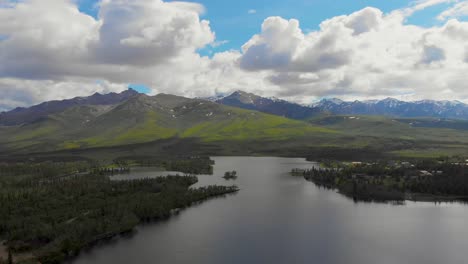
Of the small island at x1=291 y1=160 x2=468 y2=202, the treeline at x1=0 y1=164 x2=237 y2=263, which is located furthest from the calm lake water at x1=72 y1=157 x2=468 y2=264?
the small island at x1=291 y1=160 x2=468 y2=202

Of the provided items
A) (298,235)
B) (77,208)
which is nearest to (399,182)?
(298,235)

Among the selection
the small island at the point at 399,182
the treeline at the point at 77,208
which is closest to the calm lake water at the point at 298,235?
the treeline at the point at 77,208

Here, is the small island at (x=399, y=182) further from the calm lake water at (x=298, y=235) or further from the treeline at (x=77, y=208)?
the treeline at (x=77, y=208)

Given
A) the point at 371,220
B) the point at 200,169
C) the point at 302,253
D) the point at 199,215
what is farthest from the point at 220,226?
the point at 200,169

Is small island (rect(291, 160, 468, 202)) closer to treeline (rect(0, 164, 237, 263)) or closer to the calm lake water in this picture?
the calm lake water

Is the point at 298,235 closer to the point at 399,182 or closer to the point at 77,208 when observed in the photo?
the point at 77,208

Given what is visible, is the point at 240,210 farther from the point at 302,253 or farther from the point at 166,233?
the point at 302,253
